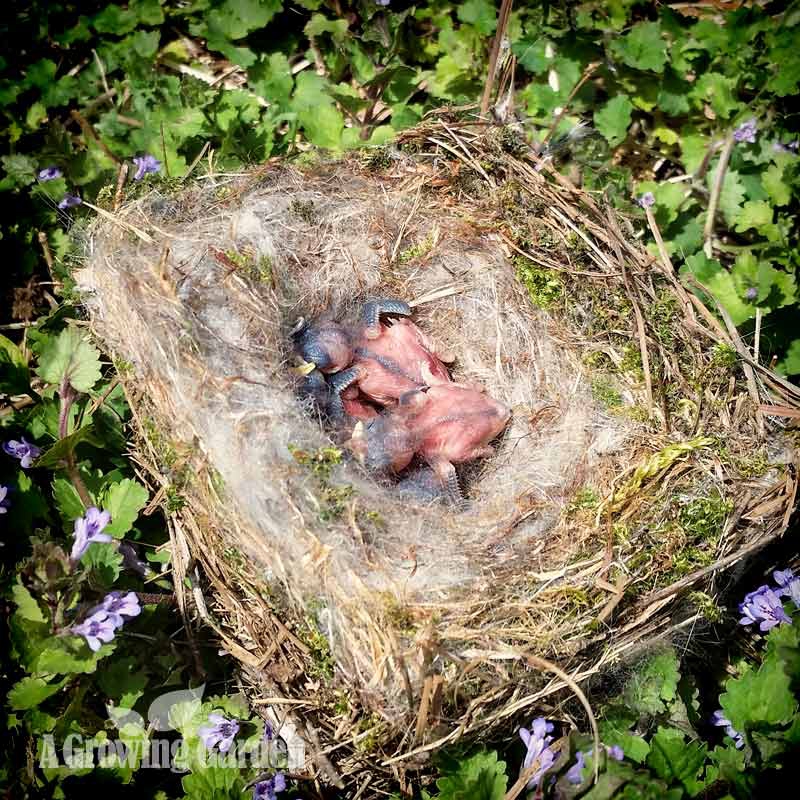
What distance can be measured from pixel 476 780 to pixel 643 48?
2650 mm

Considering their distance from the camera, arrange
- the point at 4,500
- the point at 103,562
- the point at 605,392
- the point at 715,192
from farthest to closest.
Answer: the point at 715,192
the point at 605,392
the point at 4,500
the point at 103,562

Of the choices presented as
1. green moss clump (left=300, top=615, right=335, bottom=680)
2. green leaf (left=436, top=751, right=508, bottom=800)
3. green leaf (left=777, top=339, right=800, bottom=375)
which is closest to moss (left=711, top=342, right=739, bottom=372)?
green leaf (left=777, top=339, right=800, bottom=375)

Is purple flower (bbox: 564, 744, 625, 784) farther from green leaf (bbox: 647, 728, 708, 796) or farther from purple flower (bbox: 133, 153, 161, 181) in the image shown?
purple flower (bbox: 133, 153, 161, 181)

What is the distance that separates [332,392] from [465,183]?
2.96 feet

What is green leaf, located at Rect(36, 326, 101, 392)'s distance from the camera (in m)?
2.59

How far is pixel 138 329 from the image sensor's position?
7.96 ft

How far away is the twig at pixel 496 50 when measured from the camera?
291 cm

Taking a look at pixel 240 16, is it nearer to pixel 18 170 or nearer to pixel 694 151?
pixel 18 170

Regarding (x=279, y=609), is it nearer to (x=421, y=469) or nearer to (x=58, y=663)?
(x=58, y=663)

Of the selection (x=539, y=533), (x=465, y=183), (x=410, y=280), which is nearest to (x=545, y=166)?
(x=465, y=183)

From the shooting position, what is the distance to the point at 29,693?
7.12ft

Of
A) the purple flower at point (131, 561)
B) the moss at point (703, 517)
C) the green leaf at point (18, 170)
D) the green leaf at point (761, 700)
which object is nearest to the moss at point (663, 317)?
the moss at point (703, 517)

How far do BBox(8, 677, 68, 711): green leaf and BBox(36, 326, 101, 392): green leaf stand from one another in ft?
2.90

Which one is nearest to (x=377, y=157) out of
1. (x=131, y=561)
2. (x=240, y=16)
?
(x=240, y=16)
